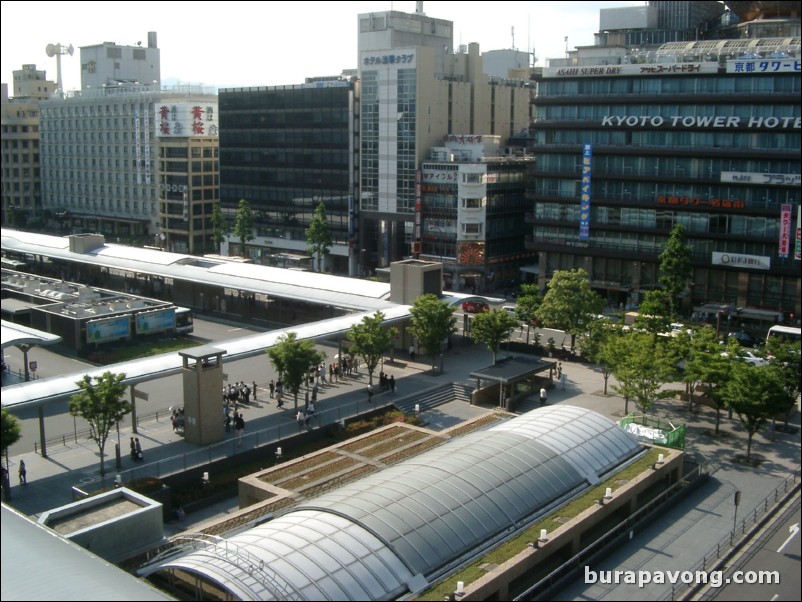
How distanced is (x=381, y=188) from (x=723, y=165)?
99.3ft

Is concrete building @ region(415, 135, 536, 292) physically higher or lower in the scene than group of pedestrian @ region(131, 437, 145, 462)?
higher

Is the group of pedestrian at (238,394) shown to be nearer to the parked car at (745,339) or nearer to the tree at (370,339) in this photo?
the tree at (370,339)

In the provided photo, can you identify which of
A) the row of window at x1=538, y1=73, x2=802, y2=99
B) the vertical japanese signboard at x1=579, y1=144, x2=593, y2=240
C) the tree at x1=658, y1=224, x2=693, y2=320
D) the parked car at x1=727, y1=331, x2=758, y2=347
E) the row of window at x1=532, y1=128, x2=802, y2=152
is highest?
the row of window at x1=538, y1=73, x2=802, y2=99

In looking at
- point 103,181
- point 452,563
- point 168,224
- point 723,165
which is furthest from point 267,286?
point 103,181

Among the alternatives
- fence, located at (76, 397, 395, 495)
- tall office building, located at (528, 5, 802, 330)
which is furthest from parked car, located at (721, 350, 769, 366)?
fence, located at (76, 397, 395, 495)

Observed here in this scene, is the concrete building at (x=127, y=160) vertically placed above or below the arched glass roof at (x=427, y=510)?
above

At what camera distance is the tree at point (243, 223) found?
3280 inches

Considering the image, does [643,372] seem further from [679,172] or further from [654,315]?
[679,172]

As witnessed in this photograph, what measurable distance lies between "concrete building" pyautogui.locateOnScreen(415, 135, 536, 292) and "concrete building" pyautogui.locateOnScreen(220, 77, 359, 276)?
9.73 meters

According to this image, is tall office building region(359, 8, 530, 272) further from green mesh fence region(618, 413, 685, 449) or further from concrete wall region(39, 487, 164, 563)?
A: concrete wall region(39, 487, 164, 563)

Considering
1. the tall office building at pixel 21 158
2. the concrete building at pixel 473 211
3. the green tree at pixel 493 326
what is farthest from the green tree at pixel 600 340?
the tall office building at pixel 21 158

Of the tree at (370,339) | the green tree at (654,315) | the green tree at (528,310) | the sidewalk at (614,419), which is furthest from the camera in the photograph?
the green tree at (528,310)

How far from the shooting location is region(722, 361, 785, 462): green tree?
3259 cm

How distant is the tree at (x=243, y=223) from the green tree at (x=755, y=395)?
5820 cm
